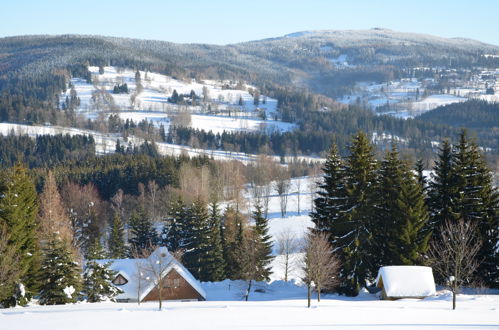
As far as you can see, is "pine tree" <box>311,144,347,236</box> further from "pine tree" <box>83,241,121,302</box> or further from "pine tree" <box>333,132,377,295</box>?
"pine tree" <box>83,241,121,302</box>

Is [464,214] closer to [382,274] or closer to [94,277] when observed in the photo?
[382,274]

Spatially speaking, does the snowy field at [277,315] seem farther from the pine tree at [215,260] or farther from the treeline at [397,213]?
the pine tree at [215,260]

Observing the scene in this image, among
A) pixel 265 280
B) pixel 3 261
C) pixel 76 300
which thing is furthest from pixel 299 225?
pixel 3 261

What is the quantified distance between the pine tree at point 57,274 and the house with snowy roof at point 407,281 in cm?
2103

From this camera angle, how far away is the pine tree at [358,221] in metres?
37.6

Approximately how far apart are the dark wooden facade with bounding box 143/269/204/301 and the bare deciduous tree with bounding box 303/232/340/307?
14.4 metres

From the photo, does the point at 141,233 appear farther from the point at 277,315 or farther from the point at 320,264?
the point at 277,315

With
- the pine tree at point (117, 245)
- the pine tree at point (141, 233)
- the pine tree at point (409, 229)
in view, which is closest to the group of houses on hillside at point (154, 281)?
the pine tree at point (117, 245)

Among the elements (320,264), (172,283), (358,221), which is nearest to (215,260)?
(172,283)

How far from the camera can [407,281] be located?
35.9 m

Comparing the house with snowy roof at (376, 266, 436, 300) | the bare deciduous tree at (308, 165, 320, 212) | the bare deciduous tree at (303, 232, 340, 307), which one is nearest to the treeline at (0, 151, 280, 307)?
the bare deciduous tree at (303, 232, 340, 307)

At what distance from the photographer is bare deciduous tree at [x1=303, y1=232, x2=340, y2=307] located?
34584mm

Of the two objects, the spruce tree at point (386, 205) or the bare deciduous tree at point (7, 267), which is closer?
the bare deciduous tree at point (7, 267)

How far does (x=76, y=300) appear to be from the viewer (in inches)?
1485
